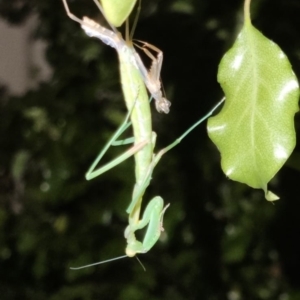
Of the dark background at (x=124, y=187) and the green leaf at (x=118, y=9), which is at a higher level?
the green leaf at (x=118, y=9)

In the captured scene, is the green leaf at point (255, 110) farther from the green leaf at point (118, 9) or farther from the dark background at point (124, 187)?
the dark background at point (124, 187)

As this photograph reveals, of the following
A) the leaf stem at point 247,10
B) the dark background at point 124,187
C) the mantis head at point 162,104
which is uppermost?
the leaf stem at point 247,10

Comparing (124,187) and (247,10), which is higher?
(247,10)

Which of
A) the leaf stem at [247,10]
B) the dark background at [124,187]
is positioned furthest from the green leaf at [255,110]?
the dark background at [124,187]

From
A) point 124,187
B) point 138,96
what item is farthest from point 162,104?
point 124,187

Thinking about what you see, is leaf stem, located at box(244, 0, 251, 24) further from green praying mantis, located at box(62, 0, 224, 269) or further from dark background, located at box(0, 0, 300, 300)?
dark background, located at box(0, 0, 300, 300)

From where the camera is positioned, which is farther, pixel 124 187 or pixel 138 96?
pixel 124 187

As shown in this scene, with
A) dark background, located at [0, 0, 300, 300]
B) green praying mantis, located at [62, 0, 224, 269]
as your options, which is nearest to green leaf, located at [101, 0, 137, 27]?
green praying mantis, located at [62, 0, 224, 269]

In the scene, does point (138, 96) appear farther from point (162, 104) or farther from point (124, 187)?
point (124, 187)

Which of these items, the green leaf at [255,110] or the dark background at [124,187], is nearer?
the green leaf at [255,110]
